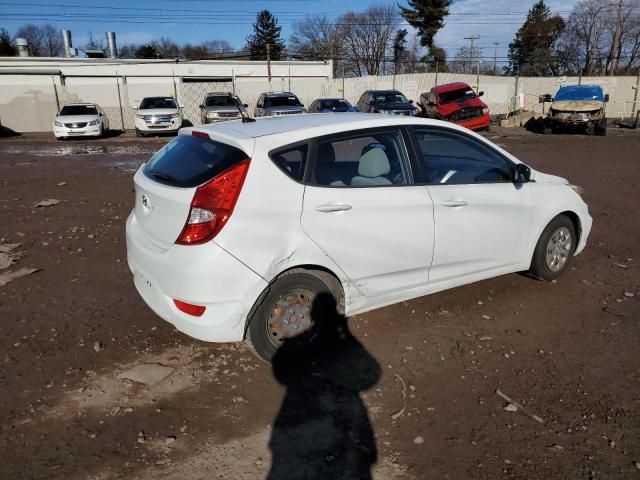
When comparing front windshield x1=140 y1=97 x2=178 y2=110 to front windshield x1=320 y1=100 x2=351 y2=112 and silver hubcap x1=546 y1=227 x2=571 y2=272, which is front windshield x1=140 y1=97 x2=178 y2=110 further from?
silver hubcap x1=546 y1=227 x2=571 y2=272

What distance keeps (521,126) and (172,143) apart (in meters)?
25.7

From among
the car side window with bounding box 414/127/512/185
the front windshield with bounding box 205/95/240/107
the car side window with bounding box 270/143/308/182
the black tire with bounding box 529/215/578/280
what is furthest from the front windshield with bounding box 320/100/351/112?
the car side window with bounding box 270/143/308/182

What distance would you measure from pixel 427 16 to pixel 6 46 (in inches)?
1679

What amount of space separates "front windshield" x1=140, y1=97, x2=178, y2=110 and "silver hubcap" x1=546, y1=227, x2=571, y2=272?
778 inches

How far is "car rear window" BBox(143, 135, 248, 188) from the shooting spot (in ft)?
10.8

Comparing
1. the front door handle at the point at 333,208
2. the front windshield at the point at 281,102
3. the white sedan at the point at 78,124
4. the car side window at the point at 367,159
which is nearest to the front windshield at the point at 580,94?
the front windshield at the point at 281,102

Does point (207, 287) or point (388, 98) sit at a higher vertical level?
point (388, 98)

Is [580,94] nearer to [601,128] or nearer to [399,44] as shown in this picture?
[601,128]

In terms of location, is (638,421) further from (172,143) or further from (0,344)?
(0,344)

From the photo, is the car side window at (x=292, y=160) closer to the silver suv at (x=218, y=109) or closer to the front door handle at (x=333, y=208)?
the front door handle at (x=333, y=208)

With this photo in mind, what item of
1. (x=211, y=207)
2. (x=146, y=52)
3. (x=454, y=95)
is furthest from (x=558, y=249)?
(x=146, y=52)

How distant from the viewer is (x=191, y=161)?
11.5 ft

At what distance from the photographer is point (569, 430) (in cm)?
288

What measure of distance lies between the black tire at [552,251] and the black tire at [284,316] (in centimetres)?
228
